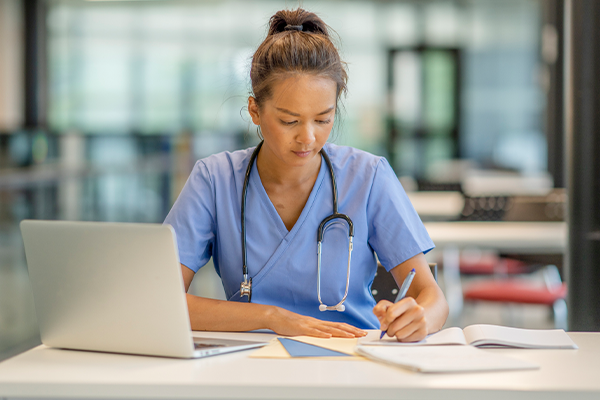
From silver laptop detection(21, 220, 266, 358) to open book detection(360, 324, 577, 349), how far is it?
32 centimetres

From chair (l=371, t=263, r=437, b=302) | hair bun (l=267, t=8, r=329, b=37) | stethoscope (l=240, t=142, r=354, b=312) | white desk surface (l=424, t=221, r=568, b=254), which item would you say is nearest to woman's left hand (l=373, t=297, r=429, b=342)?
stethoscope (l=240, t=142, r=354, b=312)

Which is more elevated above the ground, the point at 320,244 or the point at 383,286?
the point at 320,244

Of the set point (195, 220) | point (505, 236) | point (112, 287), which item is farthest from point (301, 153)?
point (505, 236)

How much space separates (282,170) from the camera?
1.43m

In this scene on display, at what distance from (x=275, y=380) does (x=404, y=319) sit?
0.28 m

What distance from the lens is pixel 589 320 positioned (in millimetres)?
1769

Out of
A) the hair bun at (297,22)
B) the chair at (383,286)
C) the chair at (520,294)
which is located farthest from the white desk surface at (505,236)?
the hair bun at (297,22)

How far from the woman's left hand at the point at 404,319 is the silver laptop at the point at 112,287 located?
0.25m

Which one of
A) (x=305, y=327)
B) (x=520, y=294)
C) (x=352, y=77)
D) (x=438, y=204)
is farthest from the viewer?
(x=352, y=77)

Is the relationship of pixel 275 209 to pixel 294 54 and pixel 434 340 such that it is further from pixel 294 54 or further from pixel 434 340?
pixel 434 340

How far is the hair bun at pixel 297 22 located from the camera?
4.54 ft

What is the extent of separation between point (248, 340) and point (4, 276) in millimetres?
Answer: 2575

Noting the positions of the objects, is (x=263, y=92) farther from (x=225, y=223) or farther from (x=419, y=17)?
(x=419, y=17)

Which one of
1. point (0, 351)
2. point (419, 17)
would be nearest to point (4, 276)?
point (0, 351)
